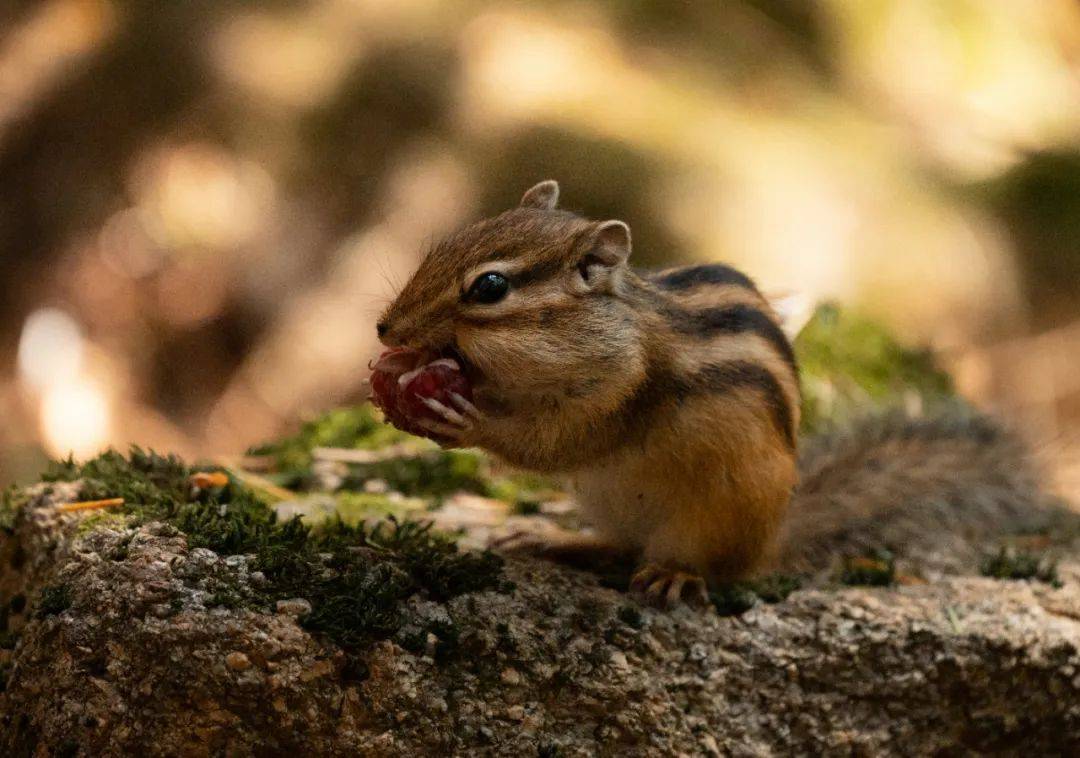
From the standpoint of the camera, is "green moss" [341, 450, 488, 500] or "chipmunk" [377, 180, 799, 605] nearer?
"chipmunk" [377, 180, 799, 605]

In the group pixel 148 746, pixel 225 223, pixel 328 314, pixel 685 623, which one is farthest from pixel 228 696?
pixel 225 223

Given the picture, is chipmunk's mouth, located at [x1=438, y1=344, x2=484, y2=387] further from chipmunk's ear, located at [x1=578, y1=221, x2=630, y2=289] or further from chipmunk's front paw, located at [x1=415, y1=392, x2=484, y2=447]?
chipmunk's ear, located at [x1=578, y1=221, x2=630, y2=289]

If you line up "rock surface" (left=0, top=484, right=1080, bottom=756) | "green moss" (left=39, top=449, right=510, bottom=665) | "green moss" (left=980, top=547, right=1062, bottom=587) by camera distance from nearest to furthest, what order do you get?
"rock surface" (left=0, top=484, right=1080, bottom=756), "green moss" (left=39, top=449, right=510, bottom=665), "green moss" (left=980, top=547, right=1062, bottom=587)

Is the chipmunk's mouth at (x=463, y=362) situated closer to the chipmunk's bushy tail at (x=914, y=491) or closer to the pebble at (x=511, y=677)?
the pebble at (x=511, y=677)

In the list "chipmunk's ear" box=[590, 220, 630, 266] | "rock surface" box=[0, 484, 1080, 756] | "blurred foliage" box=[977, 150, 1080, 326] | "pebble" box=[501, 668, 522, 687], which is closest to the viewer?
"rock surface" box=[0, 484, 1080, 756]

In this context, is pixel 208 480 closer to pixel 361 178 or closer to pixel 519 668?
pixel 519 668

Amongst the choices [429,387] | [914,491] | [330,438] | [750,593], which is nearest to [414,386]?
[429,387]

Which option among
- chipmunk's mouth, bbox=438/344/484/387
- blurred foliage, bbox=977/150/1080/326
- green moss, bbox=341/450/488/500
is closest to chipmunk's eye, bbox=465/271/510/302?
chipmunk's mouth, bbox=438/344/484/387
